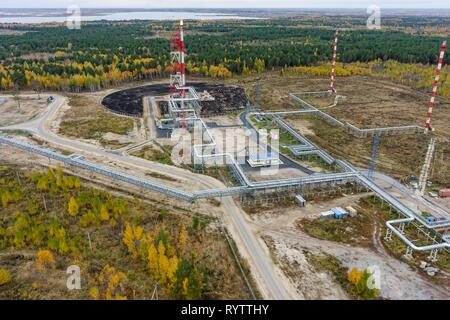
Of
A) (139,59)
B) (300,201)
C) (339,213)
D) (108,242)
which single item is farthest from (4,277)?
(139,59)

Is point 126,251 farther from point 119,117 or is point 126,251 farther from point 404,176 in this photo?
point 119,117

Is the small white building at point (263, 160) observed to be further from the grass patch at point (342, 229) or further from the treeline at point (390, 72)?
the treeline at point (390, 72)

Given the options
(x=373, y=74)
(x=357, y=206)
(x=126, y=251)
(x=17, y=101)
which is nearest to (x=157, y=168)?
(x=126, y=251)

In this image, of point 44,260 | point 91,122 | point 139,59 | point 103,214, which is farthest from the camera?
point 139,59

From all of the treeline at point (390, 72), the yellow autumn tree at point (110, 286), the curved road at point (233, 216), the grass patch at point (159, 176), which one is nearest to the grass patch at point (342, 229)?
the curved road at point (233, 216)

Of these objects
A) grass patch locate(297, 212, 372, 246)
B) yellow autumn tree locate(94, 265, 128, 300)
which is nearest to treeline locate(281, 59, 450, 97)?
grass patch locate(297, 212, 372, 246)

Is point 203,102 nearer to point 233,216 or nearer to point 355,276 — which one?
point 233,216

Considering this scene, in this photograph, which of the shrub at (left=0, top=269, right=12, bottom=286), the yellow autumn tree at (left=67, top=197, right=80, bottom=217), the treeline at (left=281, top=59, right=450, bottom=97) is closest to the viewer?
the shrub at (left=0, top=269, right=12, bottom=286)

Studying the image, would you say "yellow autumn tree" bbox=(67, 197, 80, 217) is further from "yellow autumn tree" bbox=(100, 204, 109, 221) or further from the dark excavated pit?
the dark excavated pit
